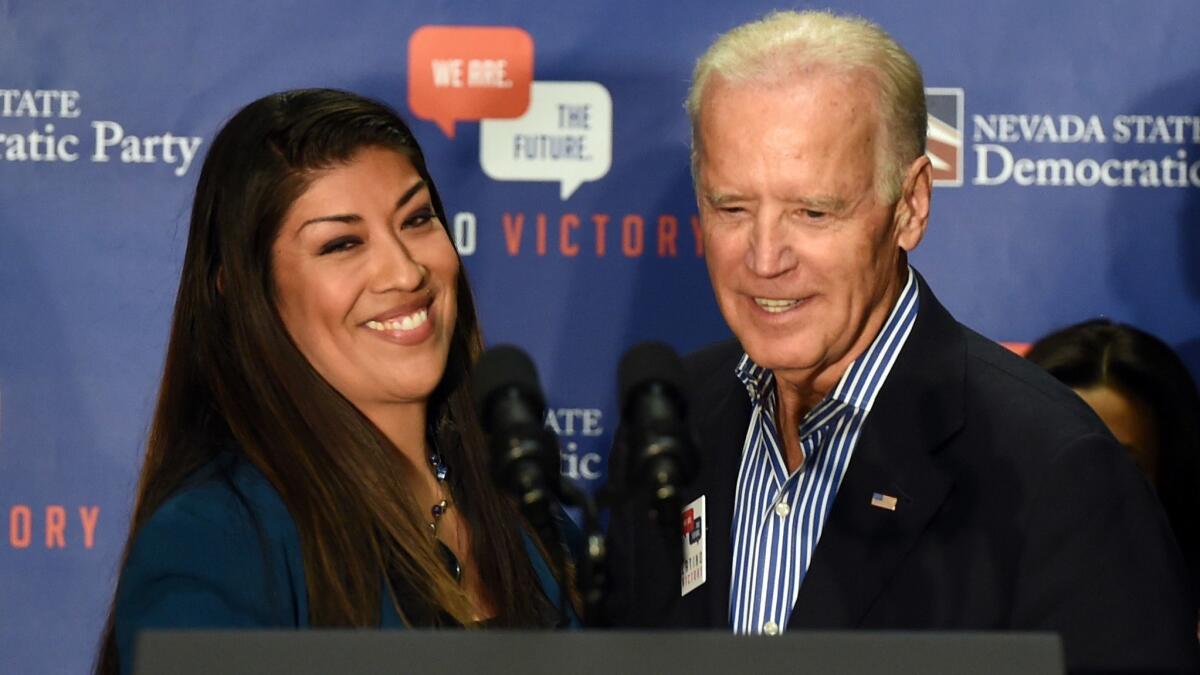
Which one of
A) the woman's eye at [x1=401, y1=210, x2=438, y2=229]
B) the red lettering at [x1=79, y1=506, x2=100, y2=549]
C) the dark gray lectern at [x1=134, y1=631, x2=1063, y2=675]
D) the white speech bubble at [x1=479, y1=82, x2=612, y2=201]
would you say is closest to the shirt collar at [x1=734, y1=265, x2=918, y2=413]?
the woman's eye at [x1=401, y1=210, x2=438, y2=229]

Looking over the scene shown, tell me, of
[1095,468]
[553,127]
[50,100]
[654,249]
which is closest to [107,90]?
[50,100]

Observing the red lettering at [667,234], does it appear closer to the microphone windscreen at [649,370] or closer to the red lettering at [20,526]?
the red lettering at [20,526]

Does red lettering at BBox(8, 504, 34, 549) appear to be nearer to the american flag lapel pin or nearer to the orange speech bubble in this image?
the orange speech bubble

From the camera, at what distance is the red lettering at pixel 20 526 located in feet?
11.6

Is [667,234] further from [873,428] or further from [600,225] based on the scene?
[873,428]

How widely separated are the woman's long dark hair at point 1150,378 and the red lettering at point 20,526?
2188mm

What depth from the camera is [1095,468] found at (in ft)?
7.36

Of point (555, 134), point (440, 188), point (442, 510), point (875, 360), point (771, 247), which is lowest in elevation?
point (442, 510)

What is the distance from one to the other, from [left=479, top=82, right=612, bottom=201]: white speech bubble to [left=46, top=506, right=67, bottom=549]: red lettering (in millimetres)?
1176

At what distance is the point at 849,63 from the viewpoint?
2430mm

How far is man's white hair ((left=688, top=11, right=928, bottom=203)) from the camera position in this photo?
243 cm

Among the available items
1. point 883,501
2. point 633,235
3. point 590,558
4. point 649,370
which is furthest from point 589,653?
point 633,235

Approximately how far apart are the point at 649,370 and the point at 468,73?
6.74ft

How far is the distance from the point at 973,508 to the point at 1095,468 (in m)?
0.18
